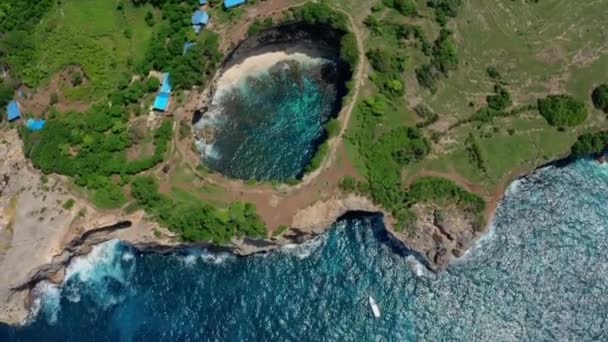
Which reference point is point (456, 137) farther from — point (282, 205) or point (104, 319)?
point (104, 319)

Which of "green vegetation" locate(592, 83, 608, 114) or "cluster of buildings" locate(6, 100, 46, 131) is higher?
"green vegetation" locate(592, 83, 608, 114)

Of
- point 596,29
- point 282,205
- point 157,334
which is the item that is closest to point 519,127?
point 596,29

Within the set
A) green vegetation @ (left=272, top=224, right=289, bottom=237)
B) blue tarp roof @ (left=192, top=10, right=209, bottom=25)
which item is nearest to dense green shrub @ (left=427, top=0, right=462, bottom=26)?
blue tarp roof @ (left=192, top=10, right=209, bottom=25)

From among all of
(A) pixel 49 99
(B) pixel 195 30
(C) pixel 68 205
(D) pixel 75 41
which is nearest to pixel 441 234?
(B) pixel 195 30

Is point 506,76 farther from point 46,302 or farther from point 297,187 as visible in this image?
point 46,302

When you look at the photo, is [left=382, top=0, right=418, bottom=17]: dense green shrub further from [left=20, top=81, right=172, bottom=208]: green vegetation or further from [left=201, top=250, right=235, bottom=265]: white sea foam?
[left=201, top=250, right=235, bottom=265]: white sea foam

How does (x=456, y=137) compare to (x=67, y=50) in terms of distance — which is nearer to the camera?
(x=456, y=137)
